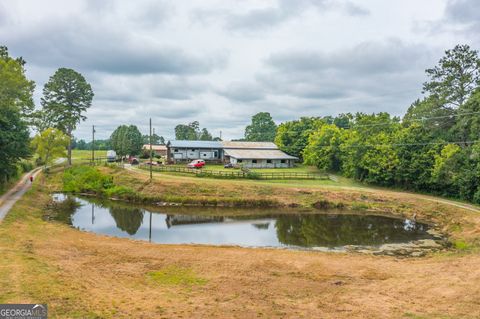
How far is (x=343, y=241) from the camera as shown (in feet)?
77.4

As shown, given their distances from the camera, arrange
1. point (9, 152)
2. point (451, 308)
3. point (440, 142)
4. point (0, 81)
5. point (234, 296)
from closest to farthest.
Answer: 1. point (451, 308)
2. point (234, 296)
3. point (9, 152)
4. point (0, 81)
5. point (440, 142)

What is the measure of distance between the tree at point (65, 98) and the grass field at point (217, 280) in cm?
3471

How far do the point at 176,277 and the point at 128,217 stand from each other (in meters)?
18.0

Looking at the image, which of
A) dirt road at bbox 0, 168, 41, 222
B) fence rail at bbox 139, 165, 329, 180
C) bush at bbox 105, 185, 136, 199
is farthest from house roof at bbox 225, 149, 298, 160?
dirt road at bbox 0, 168, 41, 222

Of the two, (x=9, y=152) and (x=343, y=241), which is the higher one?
(x=9, y=152)

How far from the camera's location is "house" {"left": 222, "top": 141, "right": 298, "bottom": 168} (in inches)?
2222

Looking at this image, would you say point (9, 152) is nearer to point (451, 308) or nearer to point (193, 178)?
point (193, 178)

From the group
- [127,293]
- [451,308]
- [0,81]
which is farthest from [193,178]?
[451,308]

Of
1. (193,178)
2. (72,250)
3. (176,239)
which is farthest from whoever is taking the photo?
(193,178)

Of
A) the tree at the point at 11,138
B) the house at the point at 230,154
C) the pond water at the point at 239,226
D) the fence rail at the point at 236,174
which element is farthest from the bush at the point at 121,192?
the house at the point at 230,154

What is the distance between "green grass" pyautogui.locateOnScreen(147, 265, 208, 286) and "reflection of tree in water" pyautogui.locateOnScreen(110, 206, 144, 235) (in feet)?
36.9

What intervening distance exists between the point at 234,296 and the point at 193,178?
3142 centimetres

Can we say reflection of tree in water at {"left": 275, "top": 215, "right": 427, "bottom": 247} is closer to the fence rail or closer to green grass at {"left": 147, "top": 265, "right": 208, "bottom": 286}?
green grass at {"left": 147, "top": 265, "right": 208, "bottom": 286}

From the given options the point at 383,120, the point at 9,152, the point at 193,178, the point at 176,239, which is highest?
the point at 383,120
